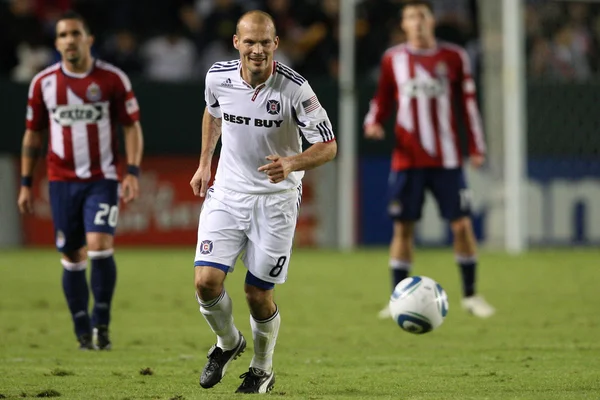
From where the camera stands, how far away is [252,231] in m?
5.77

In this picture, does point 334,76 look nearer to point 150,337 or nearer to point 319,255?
point 319,255

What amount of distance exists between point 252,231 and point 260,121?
1.81 feet

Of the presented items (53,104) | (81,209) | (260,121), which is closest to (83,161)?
(81,209)

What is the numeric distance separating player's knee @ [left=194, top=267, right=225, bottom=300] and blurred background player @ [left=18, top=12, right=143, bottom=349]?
6.27 feet

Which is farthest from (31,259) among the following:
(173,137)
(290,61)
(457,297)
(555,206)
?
(555,206)

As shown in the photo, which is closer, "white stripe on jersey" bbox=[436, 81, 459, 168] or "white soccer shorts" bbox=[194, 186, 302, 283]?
"white soccer shorts" bbox=[194, 186, 302, 283]

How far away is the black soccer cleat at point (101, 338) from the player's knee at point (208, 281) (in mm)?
1933

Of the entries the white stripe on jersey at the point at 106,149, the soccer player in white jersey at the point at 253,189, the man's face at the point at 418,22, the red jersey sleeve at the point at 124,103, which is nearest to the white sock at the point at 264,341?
the soccer player in white jersey at the point at 253,189

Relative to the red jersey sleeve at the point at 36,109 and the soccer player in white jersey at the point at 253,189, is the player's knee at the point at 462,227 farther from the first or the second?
the soccer player in white jersey at the point at 253,189

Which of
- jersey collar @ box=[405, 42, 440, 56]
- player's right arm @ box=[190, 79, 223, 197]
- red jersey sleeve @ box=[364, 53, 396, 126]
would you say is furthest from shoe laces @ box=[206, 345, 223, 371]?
jersey collar @ box=[405, 42, 440, 56]

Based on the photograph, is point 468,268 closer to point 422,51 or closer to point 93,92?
point 422,51

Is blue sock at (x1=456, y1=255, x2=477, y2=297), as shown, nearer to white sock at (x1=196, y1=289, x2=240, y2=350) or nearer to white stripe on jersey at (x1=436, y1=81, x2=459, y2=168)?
white stripe on jersey at (x1=436, y1=81, x2=459, y2=168)

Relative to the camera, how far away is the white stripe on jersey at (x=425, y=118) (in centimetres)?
918

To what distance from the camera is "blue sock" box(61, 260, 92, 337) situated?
7.46m
